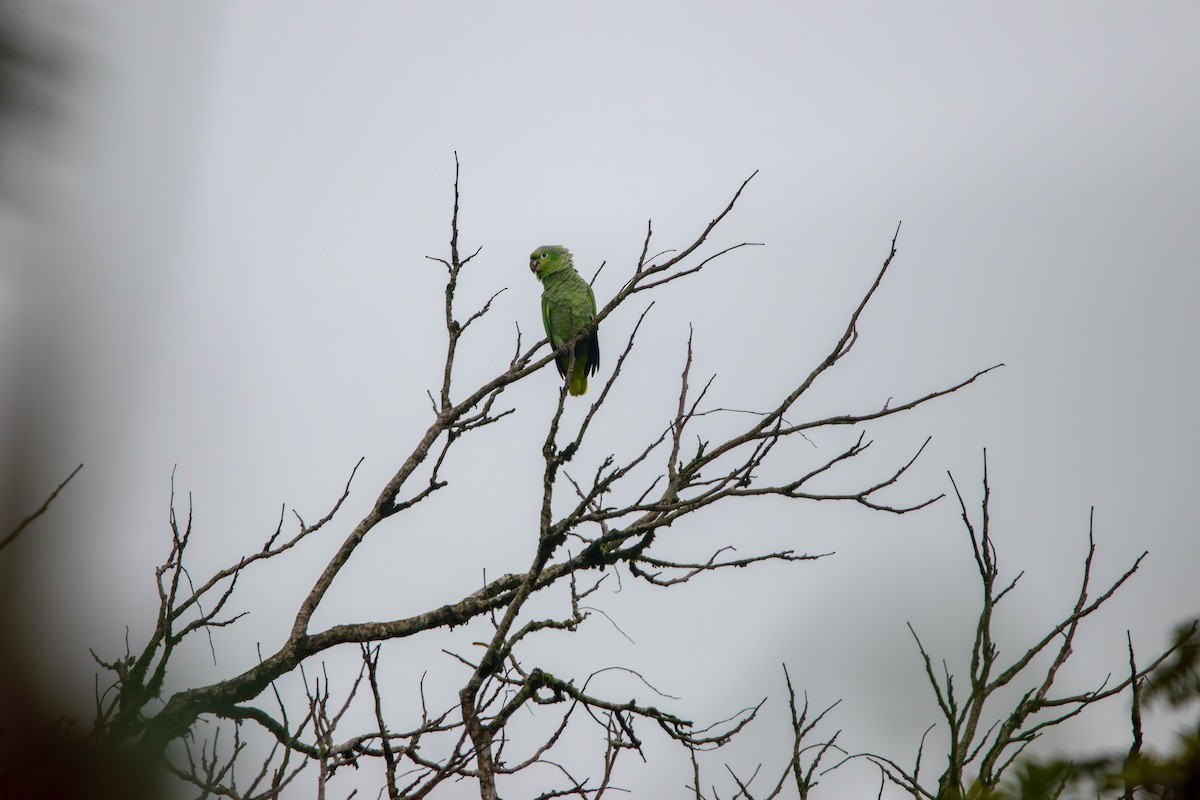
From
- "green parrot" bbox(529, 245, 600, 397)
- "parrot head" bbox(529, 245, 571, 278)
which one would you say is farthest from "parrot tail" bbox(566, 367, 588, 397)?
"parrot head" bbox(529, 245, 571, 278)

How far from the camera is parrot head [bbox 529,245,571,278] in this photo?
9688 millimetres

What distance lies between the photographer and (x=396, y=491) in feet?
Result: 15.4

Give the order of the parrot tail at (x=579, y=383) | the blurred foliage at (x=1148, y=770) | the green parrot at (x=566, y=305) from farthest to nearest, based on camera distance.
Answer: the parrot tail at (x=579, y=383) → the green parrot at (x=566, y=305) → the blurred foliage at (x=1148, y=770)

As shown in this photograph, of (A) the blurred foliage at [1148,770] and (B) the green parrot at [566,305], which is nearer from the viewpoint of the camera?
(A) the blurred foliage at [1148,770]

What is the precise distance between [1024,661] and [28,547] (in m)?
3.28

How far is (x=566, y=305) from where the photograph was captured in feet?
30.5

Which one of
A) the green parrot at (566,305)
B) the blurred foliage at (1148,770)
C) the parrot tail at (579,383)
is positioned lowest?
the blurred foliage at (1148,770)

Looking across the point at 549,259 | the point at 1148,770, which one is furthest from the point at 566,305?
the point at 1148,770

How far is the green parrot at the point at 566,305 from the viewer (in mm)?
Result: 9219

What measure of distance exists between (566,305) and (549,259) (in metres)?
0.76

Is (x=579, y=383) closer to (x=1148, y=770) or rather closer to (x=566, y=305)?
(x=566, y=305)

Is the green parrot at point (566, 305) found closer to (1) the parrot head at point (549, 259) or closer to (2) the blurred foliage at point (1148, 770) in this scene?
(1) the parrot head at point (549, 259)

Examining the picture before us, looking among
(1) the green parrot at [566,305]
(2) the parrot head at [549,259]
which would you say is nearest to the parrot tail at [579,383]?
(1) the green parrot at [566,305]

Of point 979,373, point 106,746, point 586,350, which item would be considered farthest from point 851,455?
point 586,350
